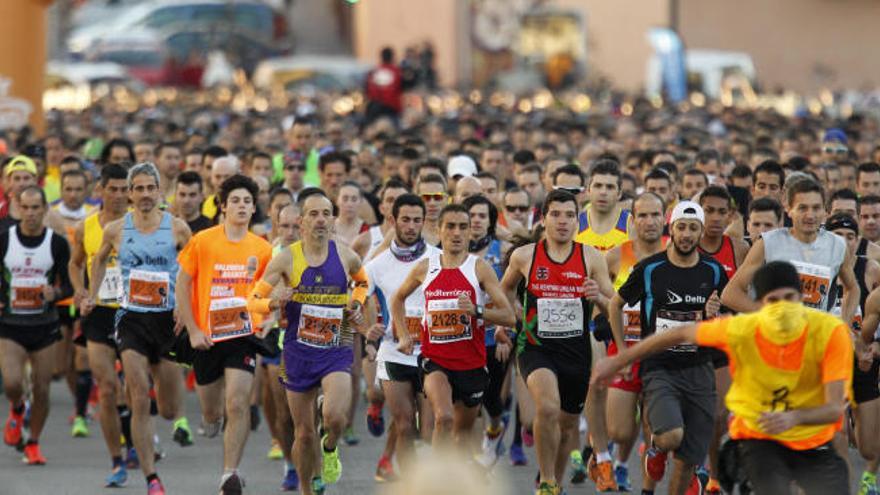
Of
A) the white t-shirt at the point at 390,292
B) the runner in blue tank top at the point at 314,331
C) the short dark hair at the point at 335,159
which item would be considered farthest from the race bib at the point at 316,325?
the short dark hair at the point at 335,159

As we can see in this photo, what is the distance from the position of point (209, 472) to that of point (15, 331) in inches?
63.1

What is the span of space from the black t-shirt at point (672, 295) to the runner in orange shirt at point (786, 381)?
2.32m

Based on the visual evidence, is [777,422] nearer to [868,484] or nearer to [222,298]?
[868,484]

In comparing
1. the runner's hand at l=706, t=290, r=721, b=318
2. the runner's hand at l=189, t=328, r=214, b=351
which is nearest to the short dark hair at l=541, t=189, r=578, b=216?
the runner's hand at l=706, t=290, r=721, b=318

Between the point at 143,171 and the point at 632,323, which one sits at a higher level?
the point at 143,171

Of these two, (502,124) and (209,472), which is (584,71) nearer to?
(502,124)

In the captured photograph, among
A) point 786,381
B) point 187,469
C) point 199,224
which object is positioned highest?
point 199,224

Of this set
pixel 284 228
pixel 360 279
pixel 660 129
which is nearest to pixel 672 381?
pixel 360 279

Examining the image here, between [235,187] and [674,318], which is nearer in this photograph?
[674,318]

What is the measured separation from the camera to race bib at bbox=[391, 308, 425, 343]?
13016 millimetres

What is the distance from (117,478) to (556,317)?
3.04 meters

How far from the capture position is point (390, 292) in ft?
43.9

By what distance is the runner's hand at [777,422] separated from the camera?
30.2 feet

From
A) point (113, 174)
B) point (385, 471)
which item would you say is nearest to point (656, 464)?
point (385, 471)
